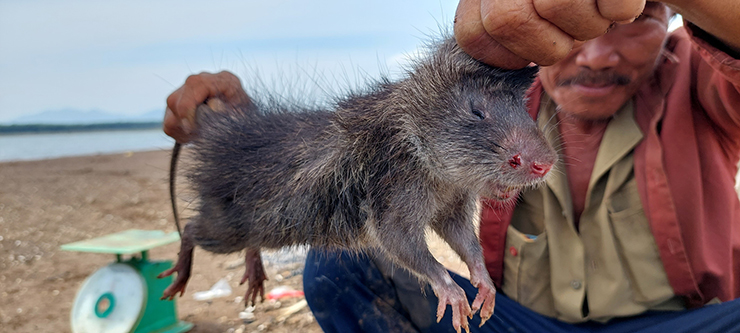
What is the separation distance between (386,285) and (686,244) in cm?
164

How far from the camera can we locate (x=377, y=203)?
1.98 m

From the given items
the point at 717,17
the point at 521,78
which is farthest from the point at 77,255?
the point at 717,17

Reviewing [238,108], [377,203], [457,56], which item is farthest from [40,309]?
[457,56]

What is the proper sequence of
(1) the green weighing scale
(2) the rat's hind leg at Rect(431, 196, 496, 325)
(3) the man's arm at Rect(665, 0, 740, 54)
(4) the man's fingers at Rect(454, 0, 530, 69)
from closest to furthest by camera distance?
(4) the man's fingers at Rect(454, 0, 530, 69) → (3) the man's arm at Rect(665, 0, 740, 54) → (2) the rat's hind leg at Rect(431, 196, 496, 325) → (1) the green weighing scale

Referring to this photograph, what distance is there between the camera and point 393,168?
1.94m

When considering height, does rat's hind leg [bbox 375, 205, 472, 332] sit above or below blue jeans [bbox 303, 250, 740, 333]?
above

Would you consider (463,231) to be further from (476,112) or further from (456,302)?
(476,112)

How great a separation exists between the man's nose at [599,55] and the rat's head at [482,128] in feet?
2.80

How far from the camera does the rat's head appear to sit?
5.58 feet

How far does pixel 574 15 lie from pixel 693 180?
1612 millimetres

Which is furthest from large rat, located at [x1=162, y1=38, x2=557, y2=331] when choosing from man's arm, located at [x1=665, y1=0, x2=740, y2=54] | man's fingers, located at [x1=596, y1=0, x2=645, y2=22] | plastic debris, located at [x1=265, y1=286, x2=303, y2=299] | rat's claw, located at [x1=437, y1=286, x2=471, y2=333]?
plastic debris, located at [x1=265, y1=286, x2=303, y2=299]

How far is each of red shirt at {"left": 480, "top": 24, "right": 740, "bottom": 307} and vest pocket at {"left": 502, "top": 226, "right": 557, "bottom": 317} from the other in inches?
10.3

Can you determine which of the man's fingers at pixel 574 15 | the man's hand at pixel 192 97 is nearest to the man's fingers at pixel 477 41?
the man's fingers at pixel 574 15

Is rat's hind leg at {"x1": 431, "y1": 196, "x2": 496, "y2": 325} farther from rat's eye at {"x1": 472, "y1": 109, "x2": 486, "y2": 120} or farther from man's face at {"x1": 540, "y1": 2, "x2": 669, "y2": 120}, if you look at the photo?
man's face at {"x1": 540, "y1": 2, "x2": 669, "y2": 120}
